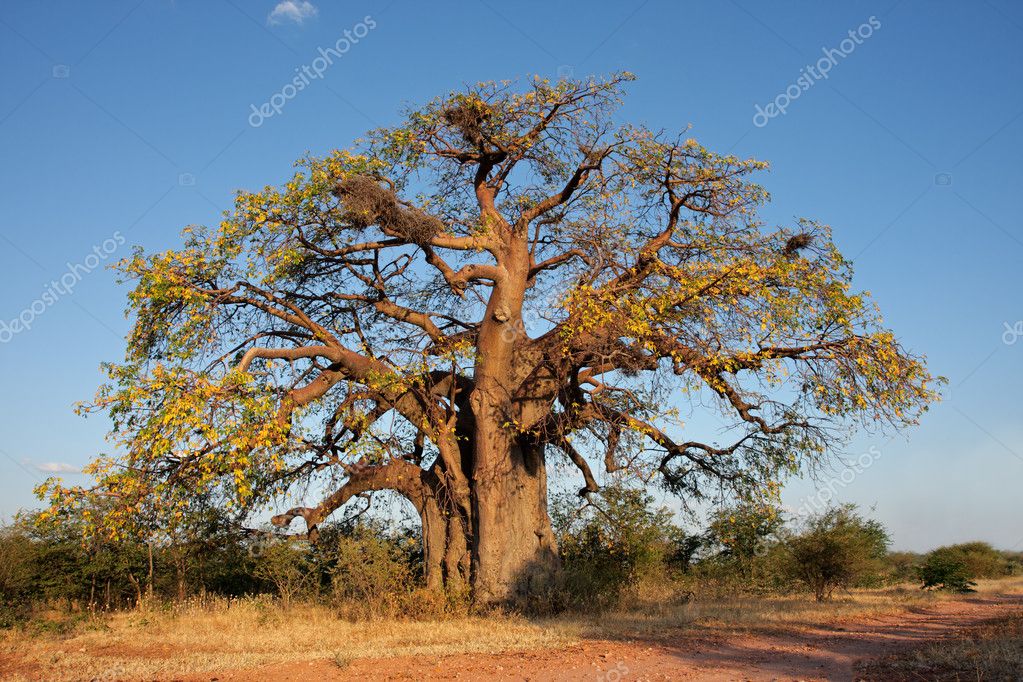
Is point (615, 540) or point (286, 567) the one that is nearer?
point (286, 567)

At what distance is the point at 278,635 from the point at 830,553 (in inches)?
441

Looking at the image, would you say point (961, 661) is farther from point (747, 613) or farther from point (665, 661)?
point (747, 613)

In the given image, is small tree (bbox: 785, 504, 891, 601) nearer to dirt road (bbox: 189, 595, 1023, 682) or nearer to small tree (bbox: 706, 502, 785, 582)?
small tree (bbox: 706, 502, 785, 582)

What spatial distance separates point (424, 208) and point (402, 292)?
7.65ft

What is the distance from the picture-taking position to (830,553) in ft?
52.4

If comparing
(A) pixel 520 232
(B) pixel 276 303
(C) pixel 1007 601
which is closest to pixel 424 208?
(A) pixel 520 232

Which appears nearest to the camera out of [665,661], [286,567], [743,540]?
[665,661]

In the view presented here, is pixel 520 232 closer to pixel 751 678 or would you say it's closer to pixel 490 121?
pixel 490 121

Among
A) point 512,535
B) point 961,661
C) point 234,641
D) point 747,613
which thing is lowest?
point 961,661

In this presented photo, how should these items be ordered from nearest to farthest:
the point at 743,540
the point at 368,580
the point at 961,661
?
the point at 961,661 < the point at 368,580 < the point at 743,540

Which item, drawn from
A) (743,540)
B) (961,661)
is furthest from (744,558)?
(961,661)

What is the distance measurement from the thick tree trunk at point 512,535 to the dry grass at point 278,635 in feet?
3.30

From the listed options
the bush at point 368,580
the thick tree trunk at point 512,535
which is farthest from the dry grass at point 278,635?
the thick tree trunk at point 512,535

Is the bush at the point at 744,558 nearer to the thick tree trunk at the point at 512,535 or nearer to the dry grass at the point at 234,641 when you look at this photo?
Answer: the thick tree trunk at the point at 512,535
